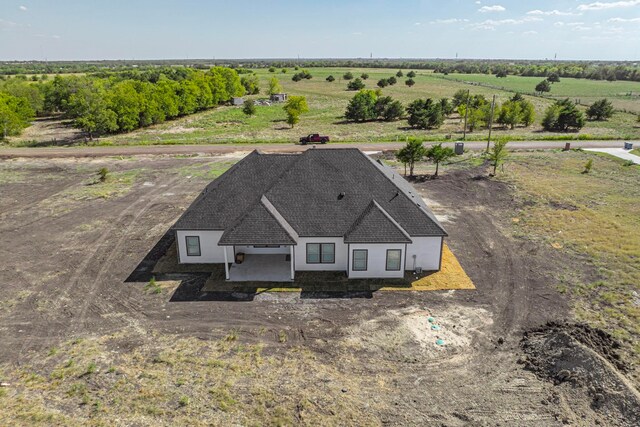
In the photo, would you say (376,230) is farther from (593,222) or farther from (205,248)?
(593,222)

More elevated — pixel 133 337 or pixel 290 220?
pixel 290 220

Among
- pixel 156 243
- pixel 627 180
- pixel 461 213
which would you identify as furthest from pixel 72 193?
pixel 627 180

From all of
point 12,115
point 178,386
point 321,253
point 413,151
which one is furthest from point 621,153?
point 12,115

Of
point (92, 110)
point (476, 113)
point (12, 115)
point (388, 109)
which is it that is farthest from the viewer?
point (388, 109)

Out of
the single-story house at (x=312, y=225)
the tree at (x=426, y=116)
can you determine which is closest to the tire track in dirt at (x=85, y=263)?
the single-story house at (x=312, y=225)

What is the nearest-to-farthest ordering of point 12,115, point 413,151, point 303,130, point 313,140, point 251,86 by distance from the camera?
point 413,151 → point 313,140 → point 12,115 → point 303,130 → point 251,86

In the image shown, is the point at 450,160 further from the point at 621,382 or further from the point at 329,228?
the point at 621,382
